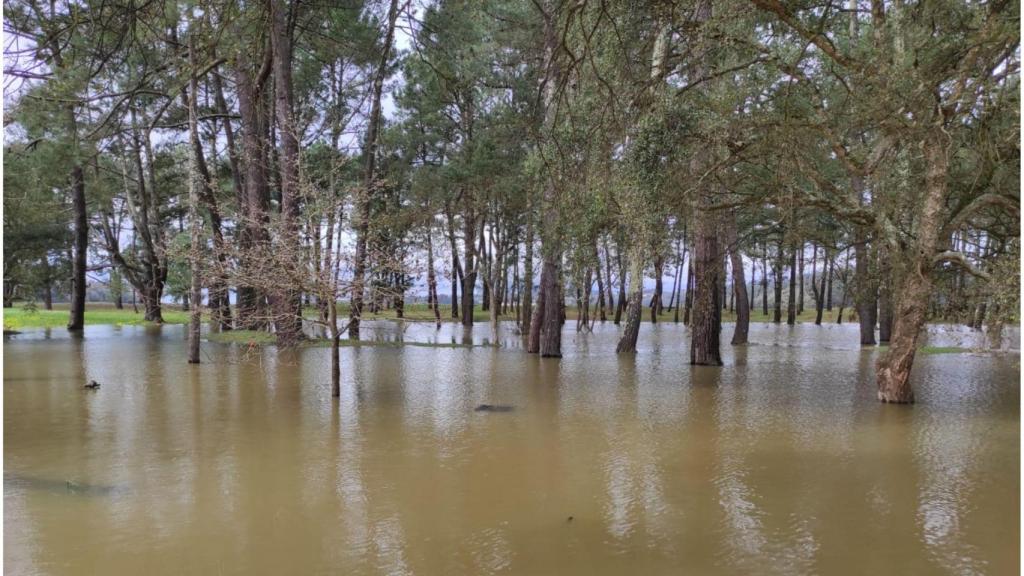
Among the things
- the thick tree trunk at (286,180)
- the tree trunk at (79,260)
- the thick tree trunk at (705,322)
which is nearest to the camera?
the thick tree trunk at (286,180)

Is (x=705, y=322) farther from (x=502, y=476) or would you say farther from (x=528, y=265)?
(x=502, y=476)

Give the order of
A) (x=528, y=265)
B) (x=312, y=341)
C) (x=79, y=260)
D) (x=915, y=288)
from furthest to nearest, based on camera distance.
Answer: (x=79, y=260) → (x=528, y=265) → (x=312, y=341) → (x=915, y=288)

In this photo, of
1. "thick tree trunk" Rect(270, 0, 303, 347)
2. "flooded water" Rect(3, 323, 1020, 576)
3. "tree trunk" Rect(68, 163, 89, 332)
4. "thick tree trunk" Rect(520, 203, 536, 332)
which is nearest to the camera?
"flooded water" Rect(3, 323, 1020, 576)

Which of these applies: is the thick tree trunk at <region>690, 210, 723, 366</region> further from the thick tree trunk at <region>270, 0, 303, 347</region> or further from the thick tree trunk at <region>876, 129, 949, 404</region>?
the thick tree trunk at <region>270, 0, 303, 347</region>

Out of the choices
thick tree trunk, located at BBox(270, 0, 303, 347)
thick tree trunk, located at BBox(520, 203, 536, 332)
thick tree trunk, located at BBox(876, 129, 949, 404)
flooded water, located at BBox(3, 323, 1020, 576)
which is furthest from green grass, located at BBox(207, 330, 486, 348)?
thick tree trunk, located at BBox(876, 129, 949, 404)

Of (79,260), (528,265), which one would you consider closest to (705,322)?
(528,265)

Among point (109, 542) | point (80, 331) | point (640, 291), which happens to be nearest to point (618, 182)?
point (109, 542)

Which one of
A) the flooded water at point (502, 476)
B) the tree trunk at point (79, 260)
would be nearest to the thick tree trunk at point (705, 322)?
the flooded water at point (502, 476)

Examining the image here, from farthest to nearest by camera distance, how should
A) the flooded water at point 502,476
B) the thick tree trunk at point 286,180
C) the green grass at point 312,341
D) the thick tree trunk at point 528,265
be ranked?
the thick tree trunk at point 528,265 → the green grass at point 312,341 → the thick tree trunk at point 286,180 → the flooded water at point 502,476

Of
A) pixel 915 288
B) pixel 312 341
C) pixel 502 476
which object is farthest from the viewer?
pixel 312 341

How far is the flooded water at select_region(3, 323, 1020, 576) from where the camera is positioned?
165 inches

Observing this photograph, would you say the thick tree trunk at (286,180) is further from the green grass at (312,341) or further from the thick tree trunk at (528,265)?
the thick tree trunk at (528,265)

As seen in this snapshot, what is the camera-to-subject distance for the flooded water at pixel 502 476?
13.8ft

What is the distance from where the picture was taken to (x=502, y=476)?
19.2ft
